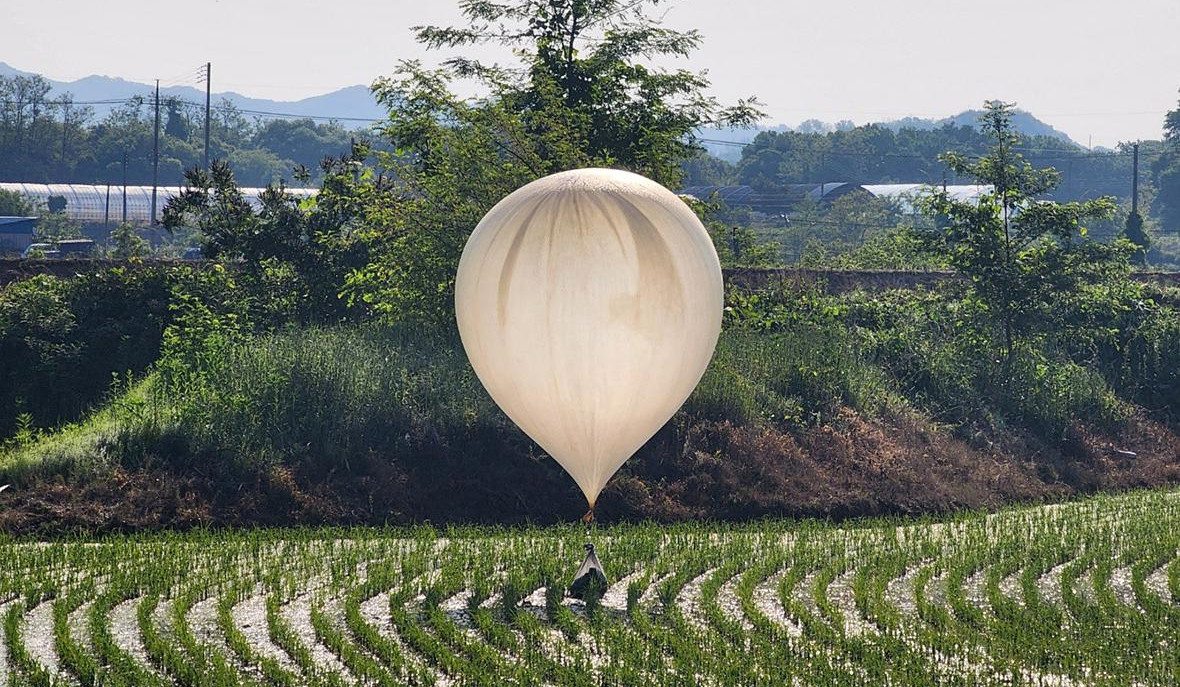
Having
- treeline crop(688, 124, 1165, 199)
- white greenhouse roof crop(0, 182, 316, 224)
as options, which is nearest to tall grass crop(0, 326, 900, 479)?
treeline crop(688, 124, 1165, 199)

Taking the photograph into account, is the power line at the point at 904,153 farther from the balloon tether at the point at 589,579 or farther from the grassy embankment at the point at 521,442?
the balloon tether at the point at 589,579

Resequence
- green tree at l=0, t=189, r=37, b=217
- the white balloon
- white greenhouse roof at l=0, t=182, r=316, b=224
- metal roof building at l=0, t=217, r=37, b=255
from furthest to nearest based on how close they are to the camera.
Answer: white greenhouse roof at l=0, t=182, r=316, b=224
green tree at l=0, t=189, r=37, b=217
metal roof building at l=0, t=217, r=37, b=255
the white balloon

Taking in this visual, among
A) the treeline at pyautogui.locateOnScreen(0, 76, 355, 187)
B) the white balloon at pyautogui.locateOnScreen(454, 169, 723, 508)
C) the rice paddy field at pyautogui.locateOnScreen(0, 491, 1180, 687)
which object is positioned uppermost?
the treeline at pyautogui.locateOnScreen(0, 76, 355, 187)

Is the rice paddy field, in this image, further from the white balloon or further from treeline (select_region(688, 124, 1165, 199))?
treeline (select_region(688, 124, 1165, 199))

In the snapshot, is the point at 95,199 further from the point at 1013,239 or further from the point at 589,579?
the point at 589,579

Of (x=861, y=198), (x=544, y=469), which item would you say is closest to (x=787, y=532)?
(x=544, y=469)

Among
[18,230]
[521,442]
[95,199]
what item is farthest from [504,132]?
[95,199]

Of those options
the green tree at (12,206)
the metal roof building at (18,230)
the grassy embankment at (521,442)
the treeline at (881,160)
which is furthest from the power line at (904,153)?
the grassy embankment at (521,442)

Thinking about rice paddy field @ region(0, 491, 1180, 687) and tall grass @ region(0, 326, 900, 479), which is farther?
tall grass @ region(0, 326, 900, 479)
